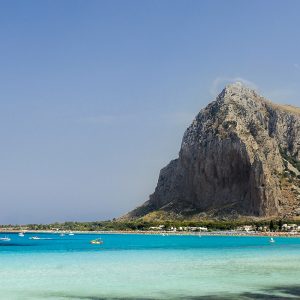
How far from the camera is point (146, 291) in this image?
112ft

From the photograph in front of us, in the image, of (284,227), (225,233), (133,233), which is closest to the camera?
(225,233)

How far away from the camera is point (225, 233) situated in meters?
164

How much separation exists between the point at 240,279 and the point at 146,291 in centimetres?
864

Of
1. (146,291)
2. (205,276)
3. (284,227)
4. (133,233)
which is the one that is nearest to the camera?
(146,291)

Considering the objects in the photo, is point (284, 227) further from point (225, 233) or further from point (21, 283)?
point (21, 283)

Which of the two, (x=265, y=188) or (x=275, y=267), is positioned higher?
(x=265, y=188)

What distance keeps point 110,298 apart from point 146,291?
3.66 metres

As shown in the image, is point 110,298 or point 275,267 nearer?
point 110,298

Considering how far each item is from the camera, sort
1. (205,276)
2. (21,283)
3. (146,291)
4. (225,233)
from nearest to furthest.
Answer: (146,291) < (21,283) < (205,276) < (225,233)

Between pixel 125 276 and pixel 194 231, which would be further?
pixel 194 231

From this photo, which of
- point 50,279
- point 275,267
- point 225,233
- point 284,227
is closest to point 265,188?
point 284,227

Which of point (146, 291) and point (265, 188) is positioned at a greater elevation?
point (265, 188)

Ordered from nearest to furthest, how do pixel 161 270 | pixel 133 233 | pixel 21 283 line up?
pixel 21 283
pixel 161 270
pixel 133 233

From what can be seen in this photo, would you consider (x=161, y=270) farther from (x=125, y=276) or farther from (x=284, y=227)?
(x=284, y=227)
